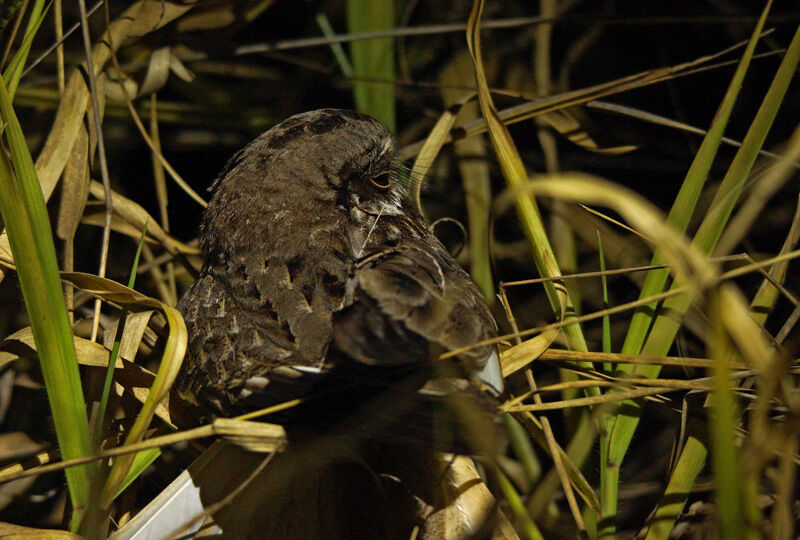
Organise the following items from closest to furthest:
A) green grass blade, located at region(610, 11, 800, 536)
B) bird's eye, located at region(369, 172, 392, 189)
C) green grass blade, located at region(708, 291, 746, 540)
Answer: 1. green grass blade, located at region(708, 291, 746, 540)
2. green grass blade, located at region(610, 11, 800, 536)
3. bird's eye, located at region(369, 172, 392, 189)

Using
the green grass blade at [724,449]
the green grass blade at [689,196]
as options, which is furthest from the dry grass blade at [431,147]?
the green grass blade at [724,449]

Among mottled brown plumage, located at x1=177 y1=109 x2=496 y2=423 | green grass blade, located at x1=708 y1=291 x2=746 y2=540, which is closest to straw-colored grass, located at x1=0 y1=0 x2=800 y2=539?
green grass blade, located at x1=708 y1=291 x2=746 y2=540

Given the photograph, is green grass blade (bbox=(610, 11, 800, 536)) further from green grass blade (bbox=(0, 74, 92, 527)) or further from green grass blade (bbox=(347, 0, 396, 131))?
green grass blade (bbox=(347, 0, 396, 131))

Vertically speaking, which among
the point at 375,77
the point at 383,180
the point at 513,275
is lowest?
the point at 513,275

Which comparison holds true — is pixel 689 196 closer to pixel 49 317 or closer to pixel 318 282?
pixel 318 282

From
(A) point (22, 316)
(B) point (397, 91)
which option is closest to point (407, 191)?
(B) point (397, 91)

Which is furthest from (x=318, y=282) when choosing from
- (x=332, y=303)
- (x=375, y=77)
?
(x=375, y=77)

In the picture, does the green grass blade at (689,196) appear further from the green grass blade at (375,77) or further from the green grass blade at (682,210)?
the green grass blade at (375,77)
